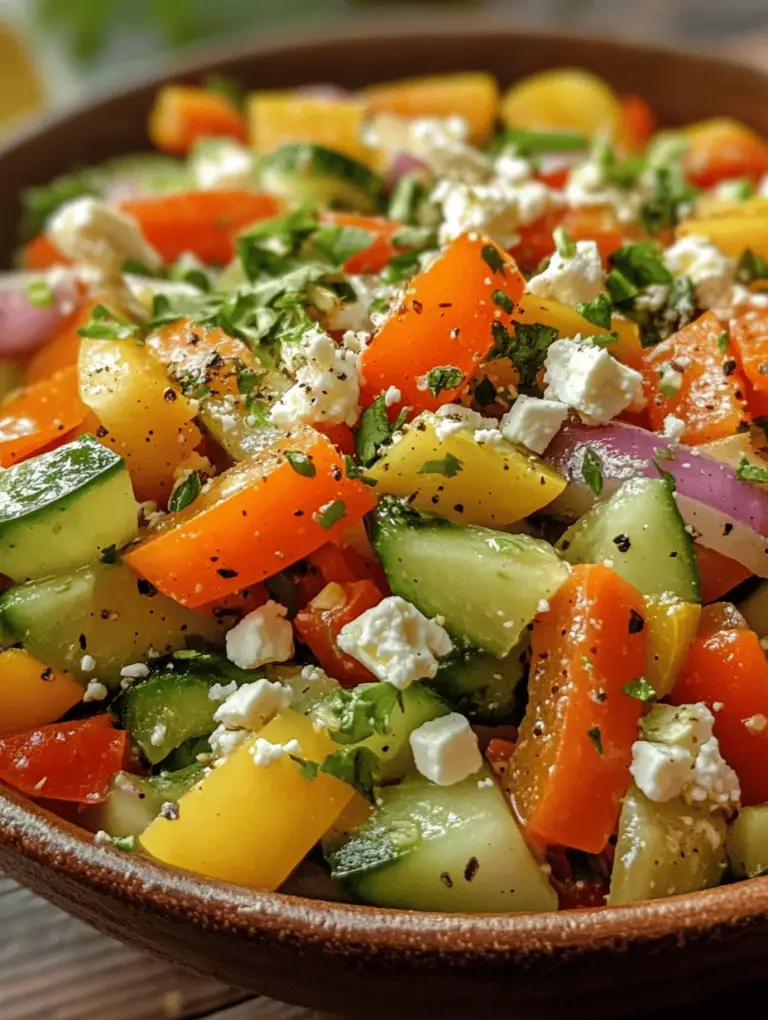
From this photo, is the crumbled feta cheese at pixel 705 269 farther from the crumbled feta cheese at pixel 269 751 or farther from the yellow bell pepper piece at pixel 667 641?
the crumbled feta cheese at pixel 269 751

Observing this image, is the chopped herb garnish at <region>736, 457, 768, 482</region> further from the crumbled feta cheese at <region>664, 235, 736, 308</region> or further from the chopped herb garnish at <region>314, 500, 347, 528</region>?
the chopped herb garnish at <region>314, 500, 347, 528</region>

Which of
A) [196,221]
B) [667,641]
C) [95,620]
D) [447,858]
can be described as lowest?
[447,858]

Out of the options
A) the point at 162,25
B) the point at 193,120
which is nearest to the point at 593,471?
the point at 193,120

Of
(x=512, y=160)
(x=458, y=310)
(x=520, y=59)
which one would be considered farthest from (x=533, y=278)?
(x=520, y=59)

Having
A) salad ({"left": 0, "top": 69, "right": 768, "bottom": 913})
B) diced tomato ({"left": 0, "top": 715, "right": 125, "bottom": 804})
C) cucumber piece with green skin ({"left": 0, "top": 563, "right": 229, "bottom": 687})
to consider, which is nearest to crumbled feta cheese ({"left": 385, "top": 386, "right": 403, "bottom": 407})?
salad ({"left": 0, "top": 69, "right": 768, "bottom": 913})

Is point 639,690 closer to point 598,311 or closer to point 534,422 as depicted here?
point 534,422

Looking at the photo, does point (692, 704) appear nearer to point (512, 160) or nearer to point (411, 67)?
point (512, 160)
